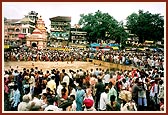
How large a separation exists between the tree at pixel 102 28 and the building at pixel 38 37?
4.41 ft

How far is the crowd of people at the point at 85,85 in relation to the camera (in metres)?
11.8

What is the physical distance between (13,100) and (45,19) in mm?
2845

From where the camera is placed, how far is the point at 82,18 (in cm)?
1282

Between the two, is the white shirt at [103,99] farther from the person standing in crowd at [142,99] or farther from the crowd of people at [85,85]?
the person standing in crowd at [142,99]

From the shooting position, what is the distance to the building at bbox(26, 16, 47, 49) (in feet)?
43.0

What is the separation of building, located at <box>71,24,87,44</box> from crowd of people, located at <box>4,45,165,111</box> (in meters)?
0.35

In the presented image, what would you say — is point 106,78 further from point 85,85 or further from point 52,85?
point 52,85

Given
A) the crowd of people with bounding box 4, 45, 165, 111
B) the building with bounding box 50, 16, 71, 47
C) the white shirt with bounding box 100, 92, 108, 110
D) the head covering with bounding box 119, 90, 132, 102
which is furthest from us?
the building with bounding box 50, 16, 71, 47

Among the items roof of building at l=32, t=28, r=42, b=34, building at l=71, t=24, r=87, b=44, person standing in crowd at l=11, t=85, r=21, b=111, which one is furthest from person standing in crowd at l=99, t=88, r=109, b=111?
roof of building at l=32, t=28, r=42, b=34

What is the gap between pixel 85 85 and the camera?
12312 mm

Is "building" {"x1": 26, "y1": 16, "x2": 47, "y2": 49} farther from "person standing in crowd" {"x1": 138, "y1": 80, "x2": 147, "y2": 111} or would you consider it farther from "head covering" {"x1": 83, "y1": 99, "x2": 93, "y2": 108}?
"person standing in crowd" {"x1": 138, "y1": 80, "x2": 147, "y2": 111}

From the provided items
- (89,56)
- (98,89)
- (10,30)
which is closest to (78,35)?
(89,56)

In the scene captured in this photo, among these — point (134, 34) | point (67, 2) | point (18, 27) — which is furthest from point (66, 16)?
point (134, 34)

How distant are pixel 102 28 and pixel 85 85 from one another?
2.23 metres
